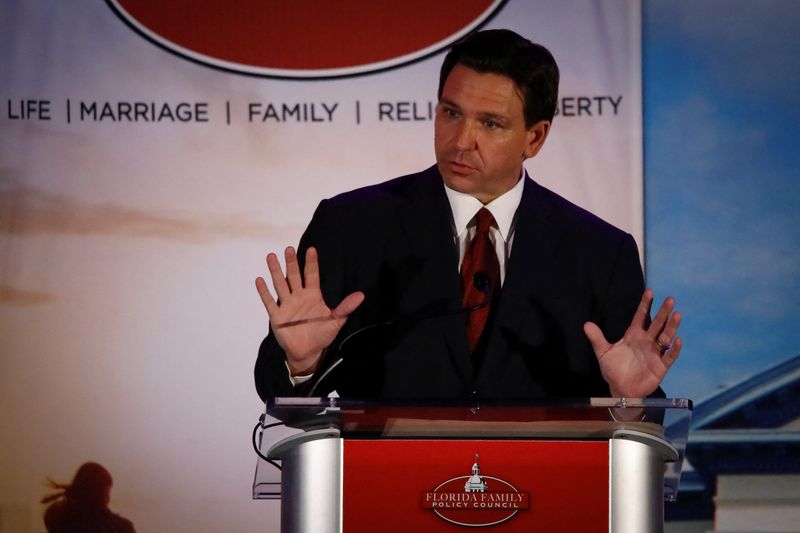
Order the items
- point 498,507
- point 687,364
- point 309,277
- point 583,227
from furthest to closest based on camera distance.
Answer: point 687,364, point 583,227, point 309,277, point 498,507

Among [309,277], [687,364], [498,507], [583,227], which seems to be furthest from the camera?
[687,364]

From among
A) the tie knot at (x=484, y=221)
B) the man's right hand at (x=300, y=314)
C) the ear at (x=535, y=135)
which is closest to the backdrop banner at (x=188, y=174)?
the ear at (x=535, y=135)

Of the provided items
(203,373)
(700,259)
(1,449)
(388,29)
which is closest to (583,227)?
(700,259)

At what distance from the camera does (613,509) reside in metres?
1.69

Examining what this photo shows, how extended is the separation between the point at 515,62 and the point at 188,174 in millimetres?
1215

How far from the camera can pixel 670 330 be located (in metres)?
2.00

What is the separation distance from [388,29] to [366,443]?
2162mm

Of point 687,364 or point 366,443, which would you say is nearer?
point 366,443

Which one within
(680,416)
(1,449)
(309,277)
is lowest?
(1,449)

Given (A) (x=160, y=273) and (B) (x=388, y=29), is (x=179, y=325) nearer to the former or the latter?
(A) (x=160, y=273)

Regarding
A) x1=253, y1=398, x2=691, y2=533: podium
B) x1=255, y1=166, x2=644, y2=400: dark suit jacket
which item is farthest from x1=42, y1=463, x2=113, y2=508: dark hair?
x1=253, y1=398, x2=691, y2=533: podium

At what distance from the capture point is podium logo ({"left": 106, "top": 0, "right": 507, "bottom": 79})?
357cm

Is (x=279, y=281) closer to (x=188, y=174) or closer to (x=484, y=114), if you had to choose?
(x=484, y=114)

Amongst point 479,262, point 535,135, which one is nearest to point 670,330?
point 479,262
